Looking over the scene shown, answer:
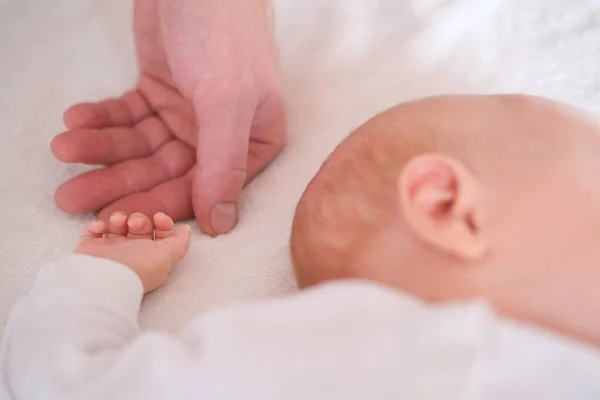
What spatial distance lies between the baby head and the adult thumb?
193 millimetres

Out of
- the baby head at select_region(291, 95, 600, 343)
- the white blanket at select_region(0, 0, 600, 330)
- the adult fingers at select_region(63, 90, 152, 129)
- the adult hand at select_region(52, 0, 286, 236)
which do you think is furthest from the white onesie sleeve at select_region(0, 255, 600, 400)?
the adult fingers at select_region(63, 90, 152, 129)

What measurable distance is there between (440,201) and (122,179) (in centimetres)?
43

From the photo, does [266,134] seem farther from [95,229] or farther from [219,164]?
[95,229]

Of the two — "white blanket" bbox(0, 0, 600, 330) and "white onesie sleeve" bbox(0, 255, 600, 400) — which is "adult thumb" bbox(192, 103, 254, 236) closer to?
"white blanket" bbox(0, 0, 600, 330)

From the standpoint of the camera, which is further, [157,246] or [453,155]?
[157,246]

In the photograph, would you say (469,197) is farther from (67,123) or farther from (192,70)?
(67,123)

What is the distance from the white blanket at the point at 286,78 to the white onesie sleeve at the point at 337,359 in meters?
0.16

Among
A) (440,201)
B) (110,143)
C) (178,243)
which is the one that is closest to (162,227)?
(178,243)

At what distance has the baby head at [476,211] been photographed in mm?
525

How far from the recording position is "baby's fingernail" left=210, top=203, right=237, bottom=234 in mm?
776

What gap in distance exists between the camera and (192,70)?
82 cm

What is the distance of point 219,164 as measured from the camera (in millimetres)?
770

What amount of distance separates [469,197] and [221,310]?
21 centimetres

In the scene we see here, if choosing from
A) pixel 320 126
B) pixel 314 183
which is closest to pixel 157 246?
pixel 314 183
